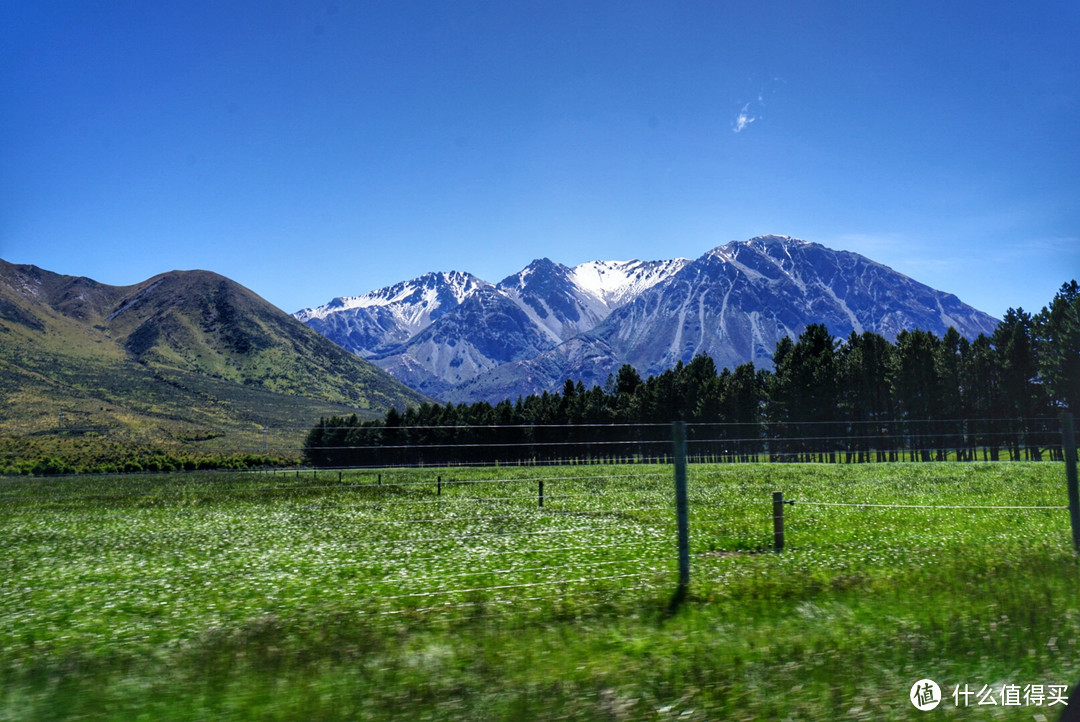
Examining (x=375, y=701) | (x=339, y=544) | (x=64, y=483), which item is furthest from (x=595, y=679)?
(x=64, y=483)

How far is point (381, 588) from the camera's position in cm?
1239

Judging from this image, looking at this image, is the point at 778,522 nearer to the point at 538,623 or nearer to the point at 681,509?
the point at 681,509

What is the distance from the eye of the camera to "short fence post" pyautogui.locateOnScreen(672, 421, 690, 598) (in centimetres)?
1176

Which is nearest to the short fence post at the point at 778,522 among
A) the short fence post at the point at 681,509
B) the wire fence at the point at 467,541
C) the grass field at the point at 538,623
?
the wire fence at the point at 467,541

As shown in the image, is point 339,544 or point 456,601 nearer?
point 456,601

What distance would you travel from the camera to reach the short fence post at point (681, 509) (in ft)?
38.6

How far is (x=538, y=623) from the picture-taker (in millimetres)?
9781

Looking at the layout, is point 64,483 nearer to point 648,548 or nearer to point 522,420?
point 648,548

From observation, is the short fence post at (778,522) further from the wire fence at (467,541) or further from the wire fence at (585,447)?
the wire fence at (585,447)

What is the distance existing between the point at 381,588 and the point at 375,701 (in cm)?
562

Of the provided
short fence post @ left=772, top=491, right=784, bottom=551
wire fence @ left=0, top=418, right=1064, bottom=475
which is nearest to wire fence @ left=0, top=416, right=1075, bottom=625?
short fence post @ left=772, top=491, right=784, bottom=551

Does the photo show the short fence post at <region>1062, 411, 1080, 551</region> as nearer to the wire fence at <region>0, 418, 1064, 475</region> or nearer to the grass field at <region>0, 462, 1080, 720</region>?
the grass field at <region>0, 462, 1080, 720</region>

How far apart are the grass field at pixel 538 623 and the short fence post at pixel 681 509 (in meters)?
0.45

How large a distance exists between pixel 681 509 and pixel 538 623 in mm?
3702
